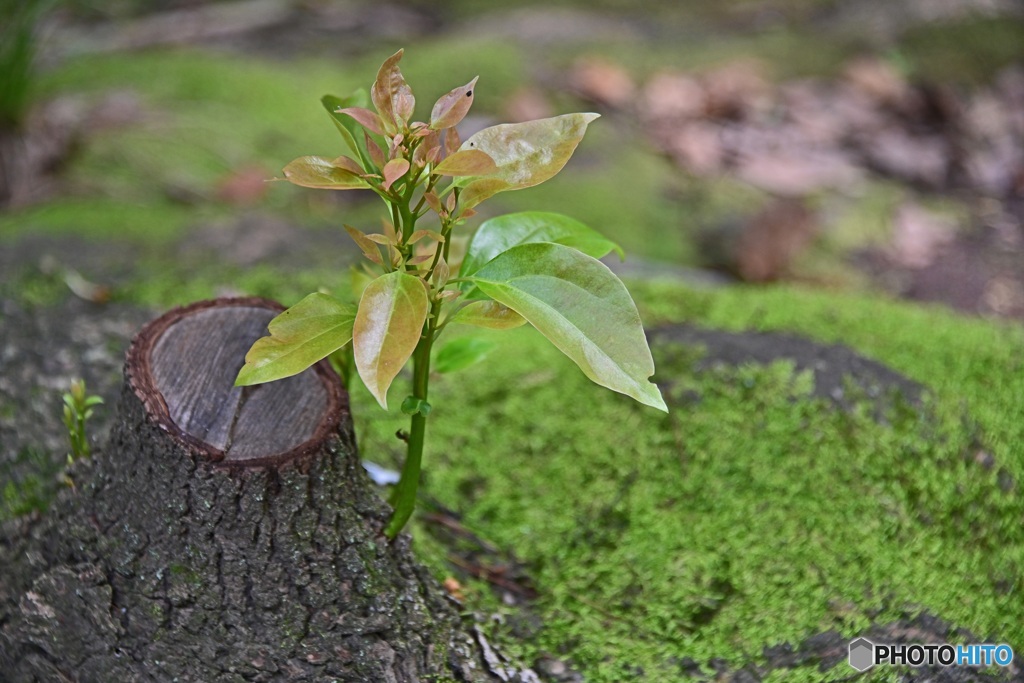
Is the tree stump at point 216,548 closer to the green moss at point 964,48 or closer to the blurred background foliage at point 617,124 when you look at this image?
the blurred background foliage at point 617,124

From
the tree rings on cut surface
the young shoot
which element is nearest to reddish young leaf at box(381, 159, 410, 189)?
the tree rings on cut surface

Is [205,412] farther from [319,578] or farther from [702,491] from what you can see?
[702,491]

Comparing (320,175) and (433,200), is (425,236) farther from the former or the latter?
(320,175)

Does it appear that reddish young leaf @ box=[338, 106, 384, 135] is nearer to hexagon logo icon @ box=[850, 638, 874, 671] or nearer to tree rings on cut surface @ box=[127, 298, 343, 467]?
tree rings on cut surface @ box=[127, 298, 343, 467]

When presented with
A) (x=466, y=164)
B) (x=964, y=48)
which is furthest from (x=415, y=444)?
(x=964, y=48)

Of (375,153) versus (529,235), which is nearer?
(375,153)

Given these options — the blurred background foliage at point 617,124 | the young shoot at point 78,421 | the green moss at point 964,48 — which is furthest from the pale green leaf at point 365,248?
the green moss at point 964,48
